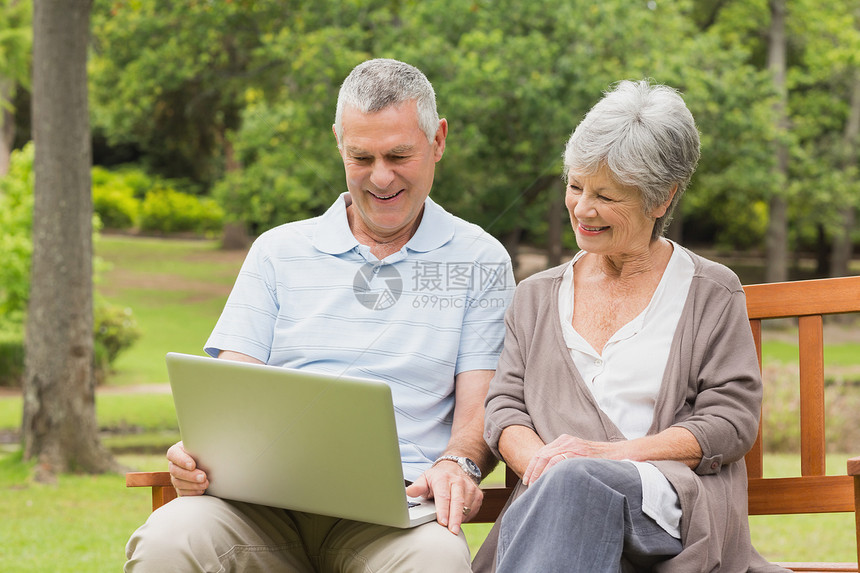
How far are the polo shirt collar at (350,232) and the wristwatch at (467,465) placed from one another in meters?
0.52

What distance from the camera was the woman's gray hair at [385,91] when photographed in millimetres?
2215

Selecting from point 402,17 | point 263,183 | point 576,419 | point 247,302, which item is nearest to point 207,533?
point 247,302

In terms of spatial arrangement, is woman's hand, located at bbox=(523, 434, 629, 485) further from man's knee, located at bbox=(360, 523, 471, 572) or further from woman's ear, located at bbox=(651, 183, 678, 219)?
woman's ear, located at bbox=(651, 183, 678, 219)

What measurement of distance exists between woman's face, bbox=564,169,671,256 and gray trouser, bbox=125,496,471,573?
2.31ft

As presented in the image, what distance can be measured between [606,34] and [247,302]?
10098 millimetres

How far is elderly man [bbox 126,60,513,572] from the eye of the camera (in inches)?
84.4

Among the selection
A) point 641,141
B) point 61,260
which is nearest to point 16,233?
point 61,260

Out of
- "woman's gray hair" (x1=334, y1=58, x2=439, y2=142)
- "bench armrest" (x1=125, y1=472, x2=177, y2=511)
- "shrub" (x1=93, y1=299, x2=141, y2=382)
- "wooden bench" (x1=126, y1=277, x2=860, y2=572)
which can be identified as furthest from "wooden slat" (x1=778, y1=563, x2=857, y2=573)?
"shrub" (x1=93, y1=299, x2=141, y2=382)

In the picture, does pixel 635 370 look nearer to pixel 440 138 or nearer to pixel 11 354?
pixel 440 138

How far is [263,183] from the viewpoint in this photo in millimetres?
2723

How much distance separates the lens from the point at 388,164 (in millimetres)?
2242

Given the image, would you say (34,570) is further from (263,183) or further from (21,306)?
(21,306)

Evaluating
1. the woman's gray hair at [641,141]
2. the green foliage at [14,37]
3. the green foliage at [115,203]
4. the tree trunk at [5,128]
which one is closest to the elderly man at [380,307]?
the woman's gray hair at [641,141]

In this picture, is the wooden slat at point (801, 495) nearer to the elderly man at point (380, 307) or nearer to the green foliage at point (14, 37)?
the elderly man at point (380, 307)
